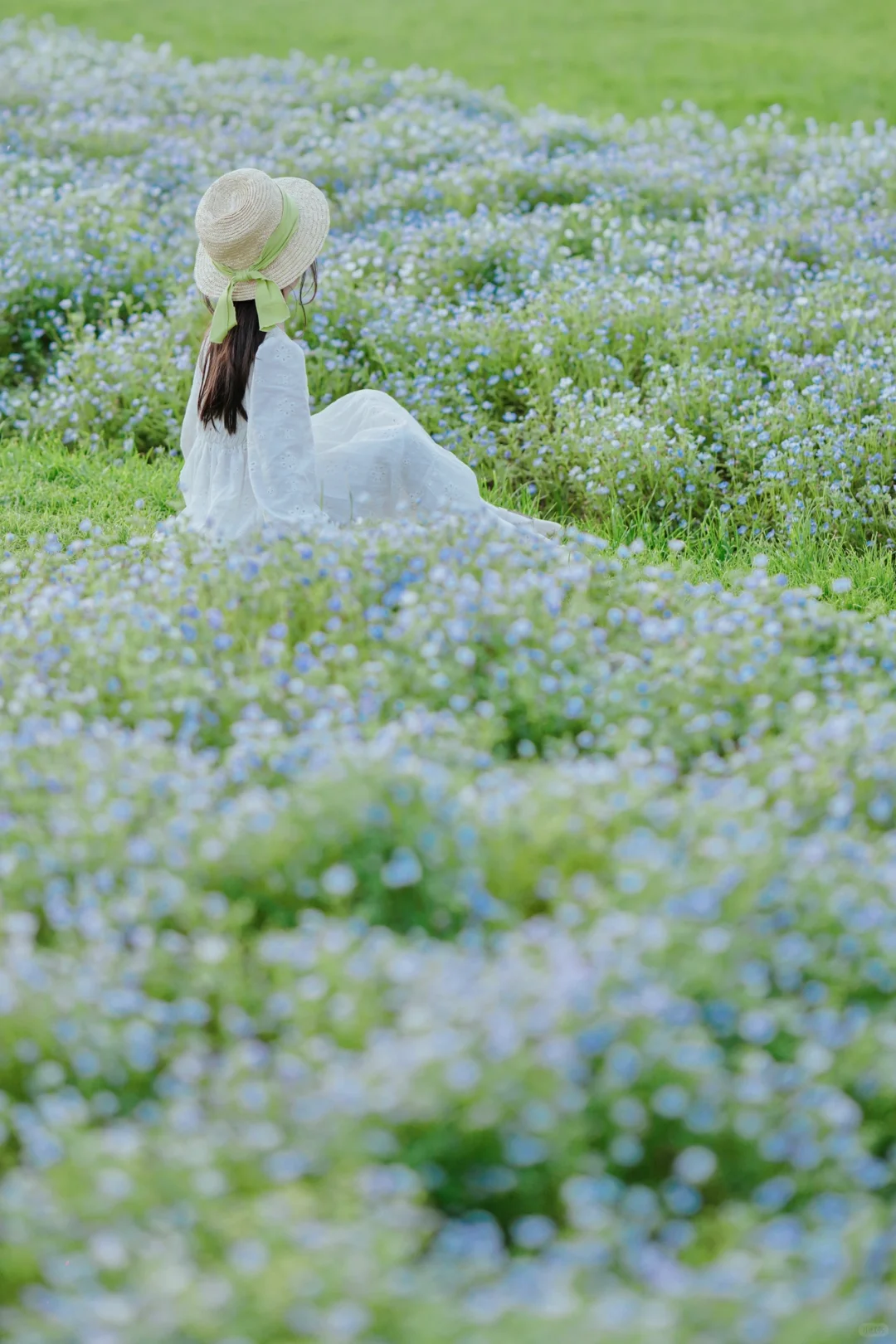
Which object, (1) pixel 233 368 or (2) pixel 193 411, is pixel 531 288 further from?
(1) pixel 233 368

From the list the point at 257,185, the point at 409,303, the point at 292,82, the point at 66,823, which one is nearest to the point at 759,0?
the point at 292,82

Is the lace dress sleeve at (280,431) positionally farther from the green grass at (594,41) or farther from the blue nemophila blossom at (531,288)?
the green grass at (594,41)

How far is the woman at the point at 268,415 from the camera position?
526 centimetres

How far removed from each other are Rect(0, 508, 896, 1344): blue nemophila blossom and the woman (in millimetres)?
1418

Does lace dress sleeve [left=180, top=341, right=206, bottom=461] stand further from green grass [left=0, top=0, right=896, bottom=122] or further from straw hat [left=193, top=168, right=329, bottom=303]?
green grass [left=0, top=0, right=896, bottom=122]

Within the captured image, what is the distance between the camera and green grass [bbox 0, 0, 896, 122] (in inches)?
557

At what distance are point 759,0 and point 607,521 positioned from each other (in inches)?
568

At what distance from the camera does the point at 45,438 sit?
7.86 m

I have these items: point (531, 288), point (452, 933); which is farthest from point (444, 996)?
point (531, 288)

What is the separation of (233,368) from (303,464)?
467 millimetres

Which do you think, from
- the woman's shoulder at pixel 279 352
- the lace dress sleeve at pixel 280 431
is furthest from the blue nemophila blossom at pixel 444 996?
the woman's shoulder at pixel 279 352

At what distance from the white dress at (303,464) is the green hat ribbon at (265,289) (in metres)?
0.09

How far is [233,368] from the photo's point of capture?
212 inches

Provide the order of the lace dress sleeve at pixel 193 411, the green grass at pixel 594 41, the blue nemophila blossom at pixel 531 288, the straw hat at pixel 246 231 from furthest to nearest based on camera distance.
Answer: the green grass at pixel 594 41 < the blue nemophila blossom at pixel 531 288 < the lace dress sleeve at pixel 193 411 < the straw hat at pixel 246 231
